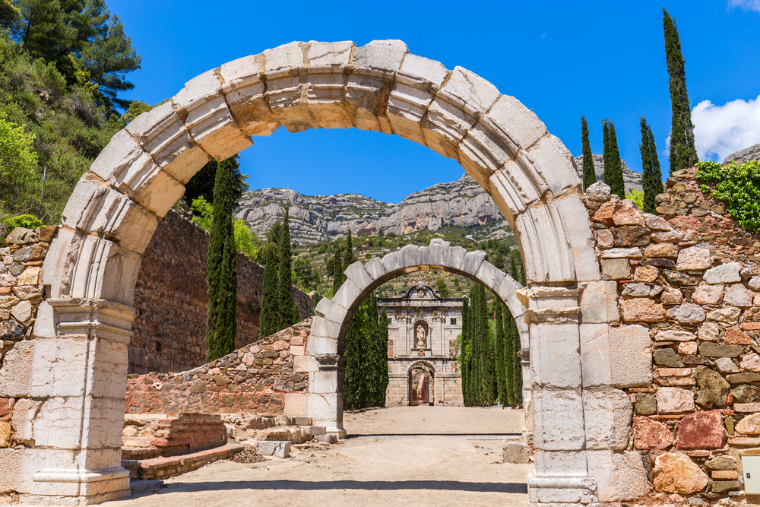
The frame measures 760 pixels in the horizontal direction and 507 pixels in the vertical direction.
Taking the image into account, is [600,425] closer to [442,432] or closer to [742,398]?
[742,398]

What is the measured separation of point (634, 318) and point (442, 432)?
1146 centimetres

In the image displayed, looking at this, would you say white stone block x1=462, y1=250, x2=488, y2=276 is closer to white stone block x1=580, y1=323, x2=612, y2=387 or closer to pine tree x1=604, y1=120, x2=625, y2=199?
white stone block x1=580, y1=323, x2=612, y2=387

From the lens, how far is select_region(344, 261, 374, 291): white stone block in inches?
495

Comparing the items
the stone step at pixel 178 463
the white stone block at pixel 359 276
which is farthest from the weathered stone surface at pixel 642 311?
the white stone block at pixel 359 276

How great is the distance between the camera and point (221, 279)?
1616 centimetres

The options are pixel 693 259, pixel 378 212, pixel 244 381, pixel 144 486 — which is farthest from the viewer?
pixel 378 212

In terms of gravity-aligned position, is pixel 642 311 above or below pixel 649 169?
below

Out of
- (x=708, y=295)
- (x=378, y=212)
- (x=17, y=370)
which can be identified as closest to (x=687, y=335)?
(x=708, y=295)

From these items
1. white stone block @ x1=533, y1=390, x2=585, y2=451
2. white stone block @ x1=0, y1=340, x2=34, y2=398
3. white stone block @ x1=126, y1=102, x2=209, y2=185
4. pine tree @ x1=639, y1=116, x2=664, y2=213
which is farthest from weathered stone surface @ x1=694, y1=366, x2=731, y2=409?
pine tree @ x1=639, y1=116, x2=664, y2=213

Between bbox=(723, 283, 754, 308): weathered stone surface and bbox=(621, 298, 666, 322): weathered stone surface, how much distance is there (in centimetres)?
51

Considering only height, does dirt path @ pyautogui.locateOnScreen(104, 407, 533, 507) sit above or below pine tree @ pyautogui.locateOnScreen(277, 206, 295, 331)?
below

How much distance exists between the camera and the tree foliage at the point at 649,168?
67.8 ft

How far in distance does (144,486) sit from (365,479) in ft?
8.00

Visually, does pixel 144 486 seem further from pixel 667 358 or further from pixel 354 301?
pixel 354 301
